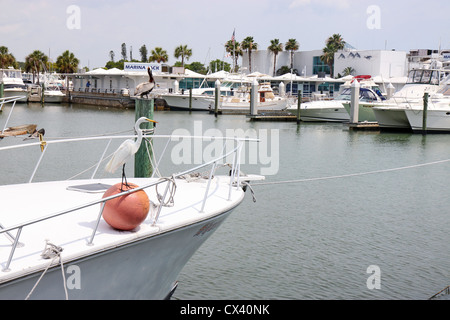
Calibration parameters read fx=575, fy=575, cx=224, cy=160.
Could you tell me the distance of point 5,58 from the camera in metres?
85.8

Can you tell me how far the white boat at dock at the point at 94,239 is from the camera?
219 inches

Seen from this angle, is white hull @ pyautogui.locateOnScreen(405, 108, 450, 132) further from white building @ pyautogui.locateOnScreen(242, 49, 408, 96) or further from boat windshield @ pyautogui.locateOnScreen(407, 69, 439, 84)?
white building @ pyautogui.locateOnScreen(242, 49, 408, 96)

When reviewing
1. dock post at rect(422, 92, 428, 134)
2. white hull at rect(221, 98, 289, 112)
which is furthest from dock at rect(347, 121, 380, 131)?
white hull at rect(221, 98, 289, 112)

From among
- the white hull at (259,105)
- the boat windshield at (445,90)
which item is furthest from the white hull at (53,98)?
the boat windshield at (445,90)

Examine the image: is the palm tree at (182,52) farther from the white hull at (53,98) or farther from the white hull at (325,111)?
the white hull at (325,111)

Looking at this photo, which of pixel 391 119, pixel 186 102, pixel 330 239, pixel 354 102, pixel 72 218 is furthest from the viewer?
pixel 186 102

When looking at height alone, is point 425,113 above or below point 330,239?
above

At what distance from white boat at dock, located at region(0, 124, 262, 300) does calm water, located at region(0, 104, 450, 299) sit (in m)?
1.64

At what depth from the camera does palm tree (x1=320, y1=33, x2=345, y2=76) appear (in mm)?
75875

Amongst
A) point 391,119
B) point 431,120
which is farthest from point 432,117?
point 391,119

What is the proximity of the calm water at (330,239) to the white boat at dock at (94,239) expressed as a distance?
1643 millimetres

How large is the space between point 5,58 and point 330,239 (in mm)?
83506

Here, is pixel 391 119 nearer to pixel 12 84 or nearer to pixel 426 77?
pixel 426 77
